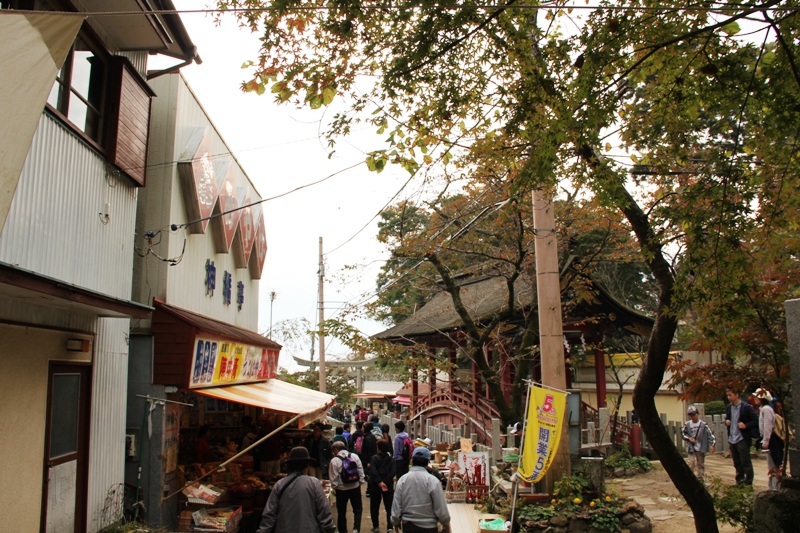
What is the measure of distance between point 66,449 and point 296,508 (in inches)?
124

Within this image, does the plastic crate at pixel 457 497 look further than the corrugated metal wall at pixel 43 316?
Yes

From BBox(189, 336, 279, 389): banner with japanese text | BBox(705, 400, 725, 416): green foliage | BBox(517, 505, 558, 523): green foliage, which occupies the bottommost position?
BBox(517, 505, 558, 523): green foliage

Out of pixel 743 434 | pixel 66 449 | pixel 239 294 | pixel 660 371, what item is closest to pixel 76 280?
pixel 66 449

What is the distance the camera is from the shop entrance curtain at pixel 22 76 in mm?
4070

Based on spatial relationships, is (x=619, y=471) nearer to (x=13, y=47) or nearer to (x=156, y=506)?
(x=156, y=506)

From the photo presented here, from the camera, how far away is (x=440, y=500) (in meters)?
7.00

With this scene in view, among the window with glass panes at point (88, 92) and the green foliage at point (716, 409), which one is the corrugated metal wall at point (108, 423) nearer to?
the window with glass panes at point (88, 92)

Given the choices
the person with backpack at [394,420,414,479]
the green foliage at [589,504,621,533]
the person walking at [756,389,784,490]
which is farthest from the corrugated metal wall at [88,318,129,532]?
the person walking at [756,389,784,490]

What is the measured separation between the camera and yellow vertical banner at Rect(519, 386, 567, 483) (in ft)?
30.3

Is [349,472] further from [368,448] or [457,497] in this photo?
[368,448]

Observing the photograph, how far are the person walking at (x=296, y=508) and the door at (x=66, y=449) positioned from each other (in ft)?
8.36

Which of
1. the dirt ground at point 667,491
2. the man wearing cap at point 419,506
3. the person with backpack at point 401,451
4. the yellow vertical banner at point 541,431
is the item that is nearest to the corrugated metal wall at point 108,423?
the man wearing cap at point 419,506

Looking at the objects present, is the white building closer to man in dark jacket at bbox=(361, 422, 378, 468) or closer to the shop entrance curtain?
the shop entrance curtain

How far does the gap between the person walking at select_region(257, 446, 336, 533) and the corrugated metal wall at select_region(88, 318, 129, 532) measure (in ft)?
9.95
